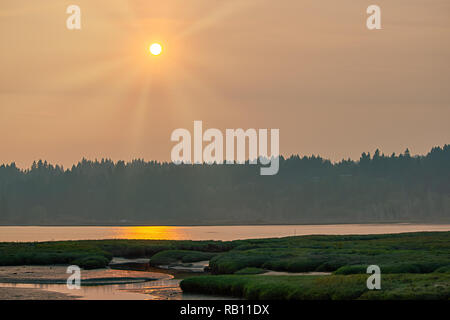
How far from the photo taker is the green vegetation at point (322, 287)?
5828 cm

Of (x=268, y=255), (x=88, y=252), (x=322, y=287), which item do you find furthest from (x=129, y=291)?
(x=88, y=252)

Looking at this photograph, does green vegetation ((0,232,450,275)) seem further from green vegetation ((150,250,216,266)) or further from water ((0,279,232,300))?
water ((0,279,232,300))

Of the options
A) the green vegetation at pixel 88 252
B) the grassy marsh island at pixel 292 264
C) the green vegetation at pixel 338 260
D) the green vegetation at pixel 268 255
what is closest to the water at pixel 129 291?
the grassy marsh island at pixel 292 264

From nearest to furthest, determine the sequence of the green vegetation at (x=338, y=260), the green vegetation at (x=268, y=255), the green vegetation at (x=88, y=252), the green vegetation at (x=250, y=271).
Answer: the green vegetation at (x=338, y=260)
the green vegetation at (x=250, y=271)
the green vegetation at (x=268, y=255)
the green vegetation at (x=88, y=252)

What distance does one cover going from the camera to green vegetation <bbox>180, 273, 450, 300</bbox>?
58.3m

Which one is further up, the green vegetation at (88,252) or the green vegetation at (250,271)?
the green vegetation at (88,252)

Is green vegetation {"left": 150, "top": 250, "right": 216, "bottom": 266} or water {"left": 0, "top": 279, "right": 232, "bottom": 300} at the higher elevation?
green vegetation {"left": 150, "top": 250, "right": 216, "bottom": 266}

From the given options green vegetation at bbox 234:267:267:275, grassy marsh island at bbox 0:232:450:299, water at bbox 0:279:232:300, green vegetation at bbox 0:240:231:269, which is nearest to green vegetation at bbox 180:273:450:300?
grassy marsh island at bbox 0:232:450:299

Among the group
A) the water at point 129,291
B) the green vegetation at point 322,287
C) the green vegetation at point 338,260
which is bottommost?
the water at point 129,291

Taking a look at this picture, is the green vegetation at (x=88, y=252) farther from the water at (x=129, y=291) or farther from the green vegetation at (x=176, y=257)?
the water at (x=129, y=291)

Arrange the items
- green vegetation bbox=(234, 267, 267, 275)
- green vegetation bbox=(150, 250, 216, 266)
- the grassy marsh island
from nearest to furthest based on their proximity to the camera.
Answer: the grassy marsh island, green vegetation bbox=(234, 267, 267, 275), green vegetation bbox=(150, 250, 216, 266)

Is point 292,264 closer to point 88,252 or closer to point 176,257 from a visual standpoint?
point 176,257

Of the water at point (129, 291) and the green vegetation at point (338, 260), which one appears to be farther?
the green vegetation at point (338, 260)
